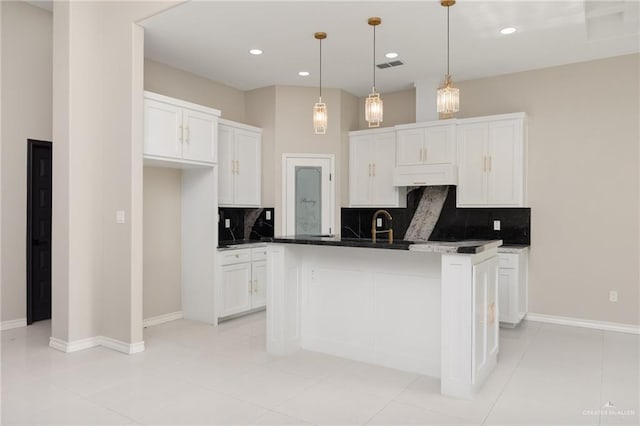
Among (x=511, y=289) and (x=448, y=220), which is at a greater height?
(x=448, y=220)

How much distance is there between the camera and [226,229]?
589cm

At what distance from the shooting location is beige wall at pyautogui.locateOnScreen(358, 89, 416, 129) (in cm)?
617

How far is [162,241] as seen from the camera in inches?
A: 203

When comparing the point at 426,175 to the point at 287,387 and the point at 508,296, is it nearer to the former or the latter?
the point at 508,296

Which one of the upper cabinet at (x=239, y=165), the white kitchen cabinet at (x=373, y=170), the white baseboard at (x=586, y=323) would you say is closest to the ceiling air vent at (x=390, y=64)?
the white kitchen cabinet at (x=373, y=170)

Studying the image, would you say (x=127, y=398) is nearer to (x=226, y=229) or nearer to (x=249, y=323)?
(x=249, y=323)

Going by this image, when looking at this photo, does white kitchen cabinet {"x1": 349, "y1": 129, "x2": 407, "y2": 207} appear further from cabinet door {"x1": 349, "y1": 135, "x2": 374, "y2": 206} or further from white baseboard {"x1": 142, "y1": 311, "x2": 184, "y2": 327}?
white baseboard {"x1": 142, "y1": 311, "x2": 184, "y2": 327}

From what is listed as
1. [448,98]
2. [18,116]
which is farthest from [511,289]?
[18,116]

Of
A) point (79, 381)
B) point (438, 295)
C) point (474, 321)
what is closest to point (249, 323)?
point (79, 381)

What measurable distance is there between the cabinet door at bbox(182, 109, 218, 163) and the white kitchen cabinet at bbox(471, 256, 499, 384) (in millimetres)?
3147

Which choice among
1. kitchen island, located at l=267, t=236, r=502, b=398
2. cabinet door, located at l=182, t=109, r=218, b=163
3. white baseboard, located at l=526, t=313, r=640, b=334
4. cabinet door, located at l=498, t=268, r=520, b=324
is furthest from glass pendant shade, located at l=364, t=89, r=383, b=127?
white baseboard, located at l=526, t=313, r=640, b=334

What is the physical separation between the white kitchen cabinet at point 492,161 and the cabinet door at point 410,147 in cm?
49

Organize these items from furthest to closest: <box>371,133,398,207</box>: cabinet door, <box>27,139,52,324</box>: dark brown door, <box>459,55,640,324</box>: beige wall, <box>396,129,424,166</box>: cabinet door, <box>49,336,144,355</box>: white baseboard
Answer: <box>371,133,398,207</box>: cabinet door < <box>396,129,424,166</box>: cabinet door < <box>27,139,52,324</box>: dark brown door < <box>459,55,640,324</box>: beige wall < <box>49,336,144,355</box>: white baseboard

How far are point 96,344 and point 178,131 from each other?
224 cm
